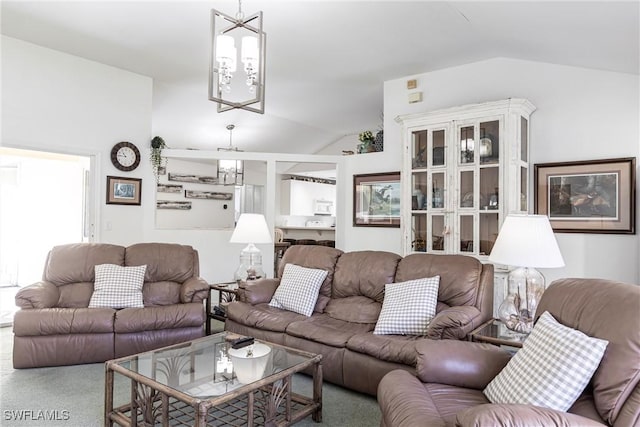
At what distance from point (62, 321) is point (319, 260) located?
7.00 ft

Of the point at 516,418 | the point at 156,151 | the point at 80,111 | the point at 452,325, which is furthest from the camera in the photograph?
the point at 156,151

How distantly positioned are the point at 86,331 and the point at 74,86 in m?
2.73

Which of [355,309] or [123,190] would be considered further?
[123,190]

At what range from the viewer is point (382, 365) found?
8.82 feet

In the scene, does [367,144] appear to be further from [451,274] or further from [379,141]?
[451,274]

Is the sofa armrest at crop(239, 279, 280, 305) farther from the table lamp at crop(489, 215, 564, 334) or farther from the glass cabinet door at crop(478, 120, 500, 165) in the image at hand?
the glass cabinet door at crop(478, 120, 500, 165)

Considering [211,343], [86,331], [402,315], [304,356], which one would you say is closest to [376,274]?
[402,315]

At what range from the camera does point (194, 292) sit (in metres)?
3.80

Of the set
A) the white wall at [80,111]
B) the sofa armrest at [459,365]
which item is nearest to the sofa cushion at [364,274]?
the sofa armrest at [459,365]

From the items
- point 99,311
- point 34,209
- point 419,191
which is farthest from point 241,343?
point 34,209

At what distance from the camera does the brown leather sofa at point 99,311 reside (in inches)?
129

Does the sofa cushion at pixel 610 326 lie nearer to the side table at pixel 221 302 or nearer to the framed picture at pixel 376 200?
the side table at pixel 221 302

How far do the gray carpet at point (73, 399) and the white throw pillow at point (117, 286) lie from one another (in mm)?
524

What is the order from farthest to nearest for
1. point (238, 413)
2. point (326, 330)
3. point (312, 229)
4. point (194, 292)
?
1. point (312, 229)
2. point (194, 292)
3. point (326, 330)
4. point (238, 413)
